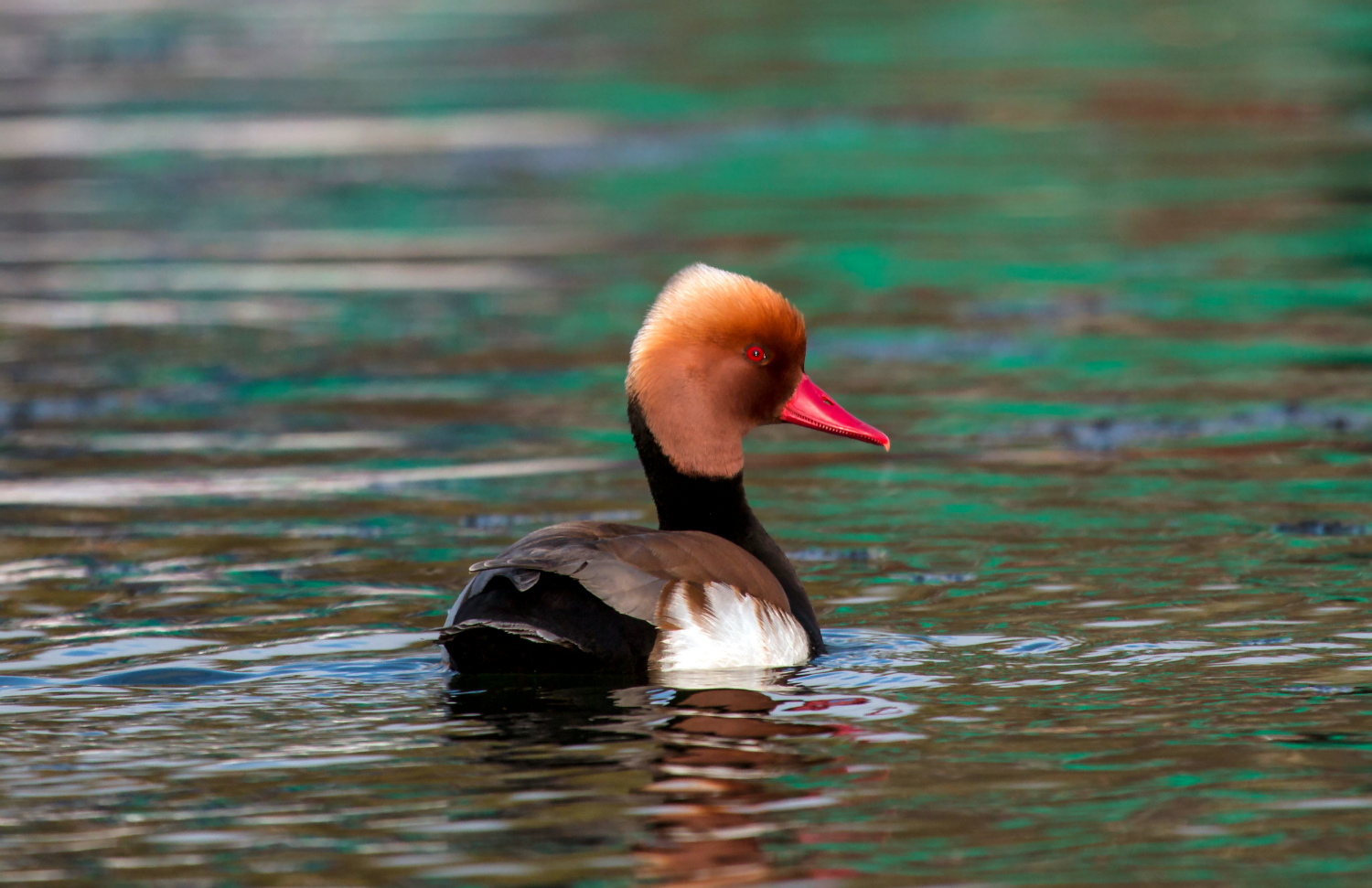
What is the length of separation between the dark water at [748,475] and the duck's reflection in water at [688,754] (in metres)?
0.02

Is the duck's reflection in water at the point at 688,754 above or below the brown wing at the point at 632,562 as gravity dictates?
below

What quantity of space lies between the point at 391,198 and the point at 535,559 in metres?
15.6

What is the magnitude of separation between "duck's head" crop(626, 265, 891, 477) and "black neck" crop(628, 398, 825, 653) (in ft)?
0.11

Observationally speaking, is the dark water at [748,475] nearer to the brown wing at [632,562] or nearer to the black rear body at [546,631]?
the black rear body at [546,631]

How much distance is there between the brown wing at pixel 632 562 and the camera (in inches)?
263

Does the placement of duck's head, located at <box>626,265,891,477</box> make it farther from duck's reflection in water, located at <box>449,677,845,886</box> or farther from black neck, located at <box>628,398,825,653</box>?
duck's reflection in water, located at <box>449,677,845,886</box>

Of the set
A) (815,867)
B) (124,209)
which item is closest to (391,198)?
(124,209)

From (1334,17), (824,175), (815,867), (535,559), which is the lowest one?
(815,867)

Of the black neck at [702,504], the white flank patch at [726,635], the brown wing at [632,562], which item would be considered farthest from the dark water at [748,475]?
the black neck at [702,504]

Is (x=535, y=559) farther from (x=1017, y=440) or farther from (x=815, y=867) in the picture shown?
(x=1017, y=440)

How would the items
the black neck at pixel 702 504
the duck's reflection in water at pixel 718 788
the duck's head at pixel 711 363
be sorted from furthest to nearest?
1. the black neck at pixel 702 504
2. the duck's head at pixel 711 363
3. the duck's reflection in water at pixel 718 788

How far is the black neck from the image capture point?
306 inches

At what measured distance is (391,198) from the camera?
2184cm

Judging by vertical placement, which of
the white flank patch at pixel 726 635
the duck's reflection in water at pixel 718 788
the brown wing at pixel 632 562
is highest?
the brown wing at pixel 632 562
